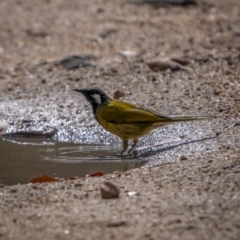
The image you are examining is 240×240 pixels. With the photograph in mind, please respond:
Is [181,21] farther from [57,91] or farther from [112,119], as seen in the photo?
[112,119]

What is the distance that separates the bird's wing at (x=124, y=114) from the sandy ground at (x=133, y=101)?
1.14ft

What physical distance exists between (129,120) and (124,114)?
10 centimetres

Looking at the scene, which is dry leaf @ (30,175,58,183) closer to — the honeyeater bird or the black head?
the honeyeater bird

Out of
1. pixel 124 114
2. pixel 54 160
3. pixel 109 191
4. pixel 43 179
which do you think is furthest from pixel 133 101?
pixel 109 191

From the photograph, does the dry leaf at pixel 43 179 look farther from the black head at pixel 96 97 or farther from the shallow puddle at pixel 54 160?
the black head at pixel 96 97

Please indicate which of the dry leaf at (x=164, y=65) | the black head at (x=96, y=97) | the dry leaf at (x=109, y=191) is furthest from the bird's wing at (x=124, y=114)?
the dry leaf at (x=164, y=65)

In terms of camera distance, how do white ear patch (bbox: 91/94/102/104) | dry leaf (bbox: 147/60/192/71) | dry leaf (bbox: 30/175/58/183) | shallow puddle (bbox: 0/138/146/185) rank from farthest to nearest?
dry leaf (bbox: 147/60/192/71), white ear patch (bbox: 91/94/102/104), shallow puddle (bbox: 0/138/146/185), dry leaf (bbox: 30/175/58/183)

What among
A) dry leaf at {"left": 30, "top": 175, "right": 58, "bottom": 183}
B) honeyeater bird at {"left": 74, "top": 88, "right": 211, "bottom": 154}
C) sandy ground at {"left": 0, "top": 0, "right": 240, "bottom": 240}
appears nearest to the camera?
sandy ground at {"left": 0, "top": 0, "right": 240, "bottom": 240}

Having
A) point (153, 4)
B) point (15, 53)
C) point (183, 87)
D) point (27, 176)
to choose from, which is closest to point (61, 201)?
point (27, 176)

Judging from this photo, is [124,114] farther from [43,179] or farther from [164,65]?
[164,65]

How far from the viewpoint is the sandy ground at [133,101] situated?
5.40 metres

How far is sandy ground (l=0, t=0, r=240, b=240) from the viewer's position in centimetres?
540

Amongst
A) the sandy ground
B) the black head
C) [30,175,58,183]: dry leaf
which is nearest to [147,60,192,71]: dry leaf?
the sandy ground

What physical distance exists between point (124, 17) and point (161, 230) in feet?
31.4
